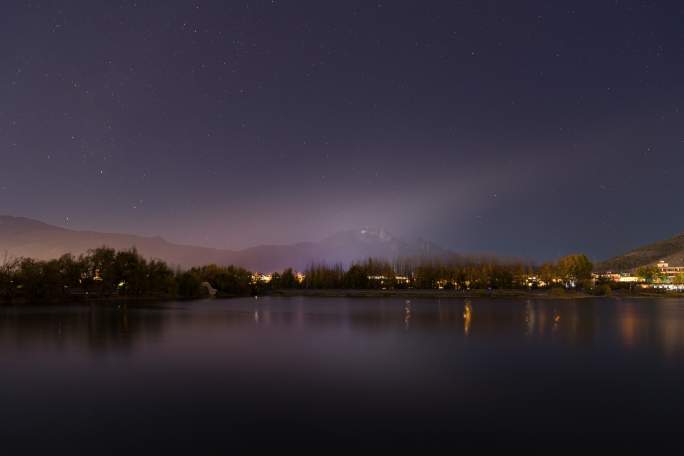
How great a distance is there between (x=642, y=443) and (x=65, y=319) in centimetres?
4041

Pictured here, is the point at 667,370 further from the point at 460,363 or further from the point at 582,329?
the point at 582,329

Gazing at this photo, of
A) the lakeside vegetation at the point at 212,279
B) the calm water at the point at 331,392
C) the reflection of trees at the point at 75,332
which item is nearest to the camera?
the calm water at the point at 331,392

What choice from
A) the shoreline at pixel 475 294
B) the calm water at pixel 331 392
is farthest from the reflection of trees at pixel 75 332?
the shoreline at pixel 475 294

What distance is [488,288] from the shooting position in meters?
140

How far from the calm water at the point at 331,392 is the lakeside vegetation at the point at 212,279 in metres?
44.8

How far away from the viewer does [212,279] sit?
127 m

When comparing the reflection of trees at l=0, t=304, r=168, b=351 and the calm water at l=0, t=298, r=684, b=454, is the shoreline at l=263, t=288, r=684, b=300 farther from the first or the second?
the calm water at l=0, t=298, r=684, b=454

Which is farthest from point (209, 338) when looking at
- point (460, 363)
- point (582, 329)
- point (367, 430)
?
point (582, 329)

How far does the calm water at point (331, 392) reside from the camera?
454 inches

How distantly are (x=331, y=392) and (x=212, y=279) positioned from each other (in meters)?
115

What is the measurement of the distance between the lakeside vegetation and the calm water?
44845mm

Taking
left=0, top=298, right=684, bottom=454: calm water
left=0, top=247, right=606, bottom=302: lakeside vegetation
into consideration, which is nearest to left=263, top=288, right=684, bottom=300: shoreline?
left=0, top=247, right=606, bottom=302: lakeside vegetation

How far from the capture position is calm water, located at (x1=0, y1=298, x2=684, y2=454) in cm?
1154

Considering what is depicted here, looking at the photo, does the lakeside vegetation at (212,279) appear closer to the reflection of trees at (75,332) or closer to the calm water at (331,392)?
the reflection of trees at (75,332)
